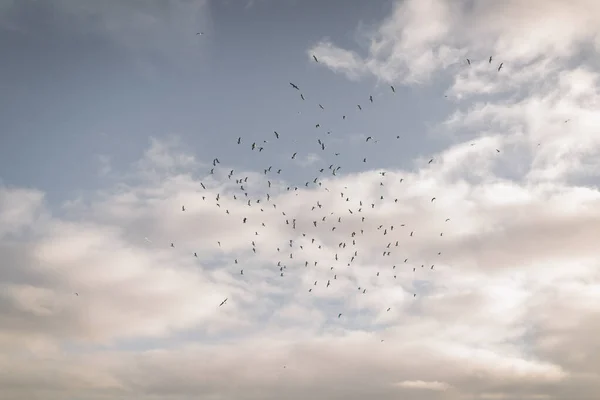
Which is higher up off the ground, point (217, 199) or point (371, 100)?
point (371, 100)

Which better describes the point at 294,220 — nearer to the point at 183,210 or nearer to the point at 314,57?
the point at 183,210

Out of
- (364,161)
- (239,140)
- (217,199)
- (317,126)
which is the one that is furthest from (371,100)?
(217,199)

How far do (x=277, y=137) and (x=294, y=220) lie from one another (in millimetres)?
29388

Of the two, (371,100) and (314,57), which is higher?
(314,57)

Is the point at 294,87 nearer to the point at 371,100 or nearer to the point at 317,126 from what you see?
the point at 317,126

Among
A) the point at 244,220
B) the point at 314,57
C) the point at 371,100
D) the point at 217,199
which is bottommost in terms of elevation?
the point at 244,220

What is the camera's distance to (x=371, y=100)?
59656 mm

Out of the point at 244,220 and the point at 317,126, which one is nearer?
the point at 317,126

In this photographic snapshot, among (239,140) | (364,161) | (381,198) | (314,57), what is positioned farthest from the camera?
(381,198)

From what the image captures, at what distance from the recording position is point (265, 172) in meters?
72.5

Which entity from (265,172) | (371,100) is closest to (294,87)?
(371,100)

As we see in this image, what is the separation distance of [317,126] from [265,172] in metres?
16.7

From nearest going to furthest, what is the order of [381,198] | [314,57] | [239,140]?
[314,57]
[239,140]
[381,198]

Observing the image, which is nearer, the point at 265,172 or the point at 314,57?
the point at 314,57
